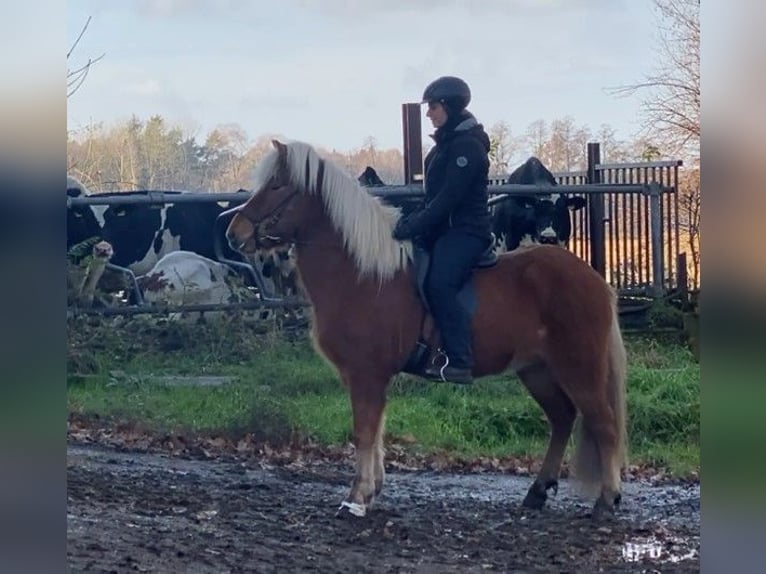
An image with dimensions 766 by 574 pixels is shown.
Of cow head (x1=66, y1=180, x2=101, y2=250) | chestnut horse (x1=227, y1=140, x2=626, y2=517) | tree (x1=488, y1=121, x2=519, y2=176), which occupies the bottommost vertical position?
chestnut horse (x1=227, y1=140, x2=626, y2=517)

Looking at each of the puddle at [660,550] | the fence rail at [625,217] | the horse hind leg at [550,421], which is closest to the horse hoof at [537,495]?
the horse hind leg at [550,421]

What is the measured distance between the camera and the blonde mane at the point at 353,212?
6301 millimetres

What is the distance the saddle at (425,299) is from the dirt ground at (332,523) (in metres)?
0.58

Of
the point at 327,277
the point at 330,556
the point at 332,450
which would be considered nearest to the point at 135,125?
the point at 327,277

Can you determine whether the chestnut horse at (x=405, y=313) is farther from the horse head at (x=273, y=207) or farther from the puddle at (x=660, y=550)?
the puddle at (x=660, y=550)

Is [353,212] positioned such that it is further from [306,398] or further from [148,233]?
[148,233]

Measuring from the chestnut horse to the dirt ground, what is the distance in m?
0.18

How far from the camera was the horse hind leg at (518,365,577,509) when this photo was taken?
629cm

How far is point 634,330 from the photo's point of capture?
20.7ft

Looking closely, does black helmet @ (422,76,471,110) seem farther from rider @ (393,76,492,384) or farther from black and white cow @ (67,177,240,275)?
black and white cow @ (67,177,240,275)

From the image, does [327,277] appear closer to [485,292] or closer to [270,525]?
[485,292]

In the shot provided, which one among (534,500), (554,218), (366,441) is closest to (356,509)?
(366,441)

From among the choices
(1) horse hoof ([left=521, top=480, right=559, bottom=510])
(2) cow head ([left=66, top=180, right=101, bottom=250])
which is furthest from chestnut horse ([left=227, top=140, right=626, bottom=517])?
(2) cow head ([left=66, top=180, right=101, bottom=250])

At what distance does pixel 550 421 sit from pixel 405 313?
36.2 inches
